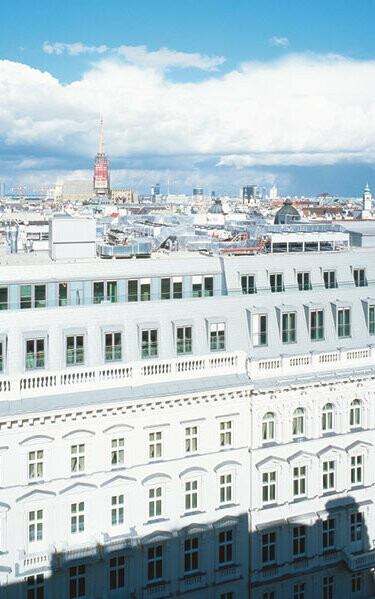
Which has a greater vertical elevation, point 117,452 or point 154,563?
point 117,452

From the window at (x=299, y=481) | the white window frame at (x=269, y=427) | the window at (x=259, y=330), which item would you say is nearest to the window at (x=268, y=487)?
the window at (x=299, y=481)

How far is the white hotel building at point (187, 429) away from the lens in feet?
120

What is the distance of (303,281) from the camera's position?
1823 inches

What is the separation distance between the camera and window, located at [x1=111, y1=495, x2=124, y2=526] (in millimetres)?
37969

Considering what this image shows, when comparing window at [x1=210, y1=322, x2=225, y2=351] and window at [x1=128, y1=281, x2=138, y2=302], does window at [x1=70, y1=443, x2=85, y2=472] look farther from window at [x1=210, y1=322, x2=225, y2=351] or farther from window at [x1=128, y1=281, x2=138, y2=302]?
window at [x1=210, y1=322, x2=225, y2=351]

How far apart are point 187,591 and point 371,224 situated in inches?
1838

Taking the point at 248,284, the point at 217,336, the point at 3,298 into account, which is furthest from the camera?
the point at 248,284

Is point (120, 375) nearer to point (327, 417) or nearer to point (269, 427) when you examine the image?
point (269, 427)

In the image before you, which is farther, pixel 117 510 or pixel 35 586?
pixel 117 510

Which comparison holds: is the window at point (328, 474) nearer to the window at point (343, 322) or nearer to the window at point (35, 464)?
the window at point (343, 322)

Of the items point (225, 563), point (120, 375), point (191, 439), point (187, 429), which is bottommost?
point (225, 563)

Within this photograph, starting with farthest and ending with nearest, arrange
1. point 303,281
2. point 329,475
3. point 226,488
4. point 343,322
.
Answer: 1. point 303,281
2. point 343,322
3. point 329,475
4. point 226,488

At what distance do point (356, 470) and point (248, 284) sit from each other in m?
14.4

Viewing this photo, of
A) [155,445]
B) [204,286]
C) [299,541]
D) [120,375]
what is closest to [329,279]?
[204,286]
